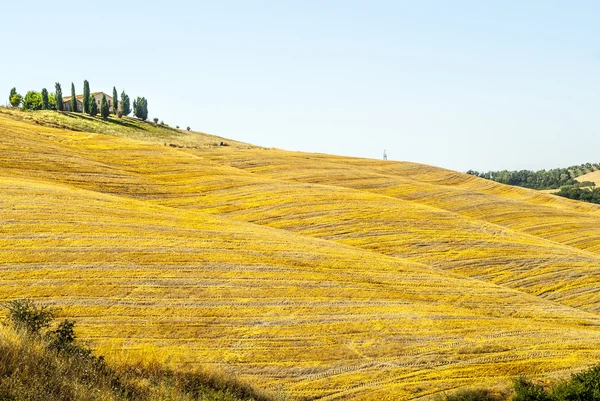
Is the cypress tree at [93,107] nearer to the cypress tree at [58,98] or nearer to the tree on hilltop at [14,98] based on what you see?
the cypress tree at [58,98]

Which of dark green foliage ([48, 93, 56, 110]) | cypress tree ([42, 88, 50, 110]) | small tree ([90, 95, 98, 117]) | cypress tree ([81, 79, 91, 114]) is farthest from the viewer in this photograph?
dark green foliage ([48, 93, 56, 110])

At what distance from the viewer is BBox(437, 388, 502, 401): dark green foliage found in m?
Result: 21.9

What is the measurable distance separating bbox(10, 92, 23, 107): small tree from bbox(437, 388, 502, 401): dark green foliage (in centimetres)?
13502

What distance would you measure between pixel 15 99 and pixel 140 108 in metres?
27.4

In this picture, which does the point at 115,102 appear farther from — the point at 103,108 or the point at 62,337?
the point at 62,337

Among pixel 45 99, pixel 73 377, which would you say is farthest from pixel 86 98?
pixel 73 377

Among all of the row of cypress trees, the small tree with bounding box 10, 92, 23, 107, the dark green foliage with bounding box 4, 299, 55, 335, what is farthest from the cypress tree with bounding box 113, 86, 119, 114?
the dark green foliage with bounding box 4, 299, 55, 335

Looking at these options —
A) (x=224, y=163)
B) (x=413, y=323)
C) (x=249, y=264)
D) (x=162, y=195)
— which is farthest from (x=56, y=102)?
(x=413, y=323)

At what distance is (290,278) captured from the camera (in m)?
30.1

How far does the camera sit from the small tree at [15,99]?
444ft

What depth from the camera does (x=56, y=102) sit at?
118 meters

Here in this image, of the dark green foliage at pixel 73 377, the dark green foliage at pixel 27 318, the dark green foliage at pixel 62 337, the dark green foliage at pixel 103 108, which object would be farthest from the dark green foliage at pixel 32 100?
the dark green foliage at pixel 73 377

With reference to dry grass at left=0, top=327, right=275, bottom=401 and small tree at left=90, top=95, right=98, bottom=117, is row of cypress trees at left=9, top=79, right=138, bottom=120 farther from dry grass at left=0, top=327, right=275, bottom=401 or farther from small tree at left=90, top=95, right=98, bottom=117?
dry grass at left=0, top=327, right=275, bottom=401

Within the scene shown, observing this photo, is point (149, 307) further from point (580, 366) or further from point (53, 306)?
point (580, 366)
